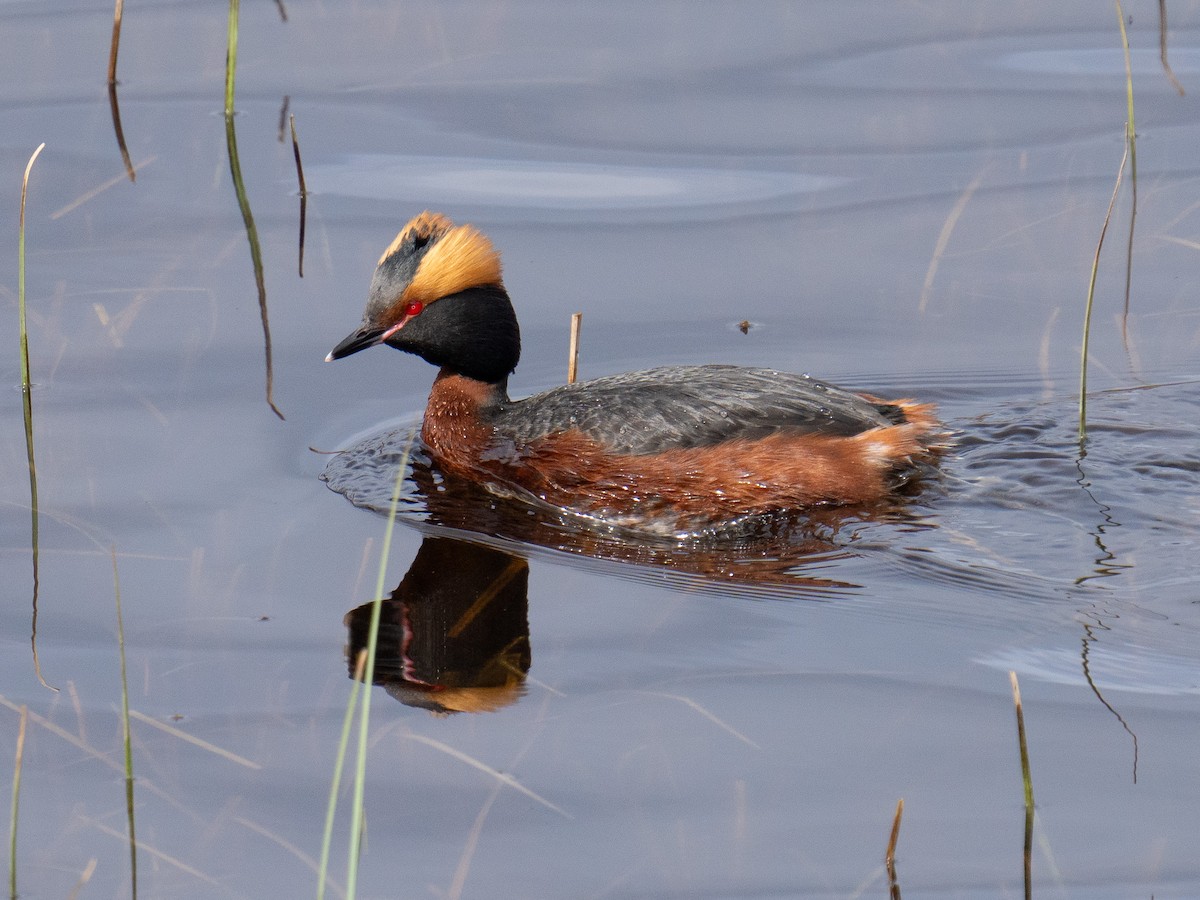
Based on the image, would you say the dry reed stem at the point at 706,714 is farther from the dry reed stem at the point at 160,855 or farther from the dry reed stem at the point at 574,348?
the dry reed stem at the point at 574,348

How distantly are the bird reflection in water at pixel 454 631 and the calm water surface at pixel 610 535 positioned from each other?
25mm

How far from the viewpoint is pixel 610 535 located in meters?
7.27

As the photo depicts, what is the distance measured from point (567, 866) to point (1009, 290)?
5.29 meters

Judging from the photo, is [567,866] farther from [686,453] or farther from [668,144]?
[668,144]

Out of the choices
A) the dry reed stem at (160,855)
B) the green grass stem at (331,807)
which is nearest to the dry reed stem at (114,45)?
the green grass stem at (331,807)

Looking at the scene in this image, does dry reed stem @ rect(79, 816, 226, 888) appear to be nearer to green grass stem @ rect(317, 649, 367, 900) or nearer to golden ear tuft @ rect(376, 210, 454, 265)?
green grass stem @ rect(317, 649, 367, 900)

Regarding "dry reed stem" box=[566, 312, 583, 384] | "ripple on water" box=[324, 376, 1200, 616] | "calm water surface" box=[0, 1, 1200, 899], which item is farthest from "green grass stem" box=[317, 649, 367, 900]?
"dry reed stem" box=[566, 312, 583, 384]

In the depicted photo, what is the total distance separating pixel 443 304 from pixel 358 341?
0.43 m

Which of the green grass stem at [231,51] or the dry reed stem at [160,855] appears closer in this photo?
the dry reed stem at [160,855]

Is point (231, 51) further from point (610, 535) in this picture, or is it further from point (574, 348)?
point (610, 535)

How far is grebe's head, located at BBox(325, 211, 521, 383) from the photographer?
7777 millimetres

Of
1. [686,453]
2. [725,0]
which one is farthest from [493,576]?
[725,0]

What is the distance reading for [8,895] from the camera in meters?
4.75

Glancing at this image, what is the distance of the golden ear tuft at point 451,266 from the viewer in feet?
25.5
